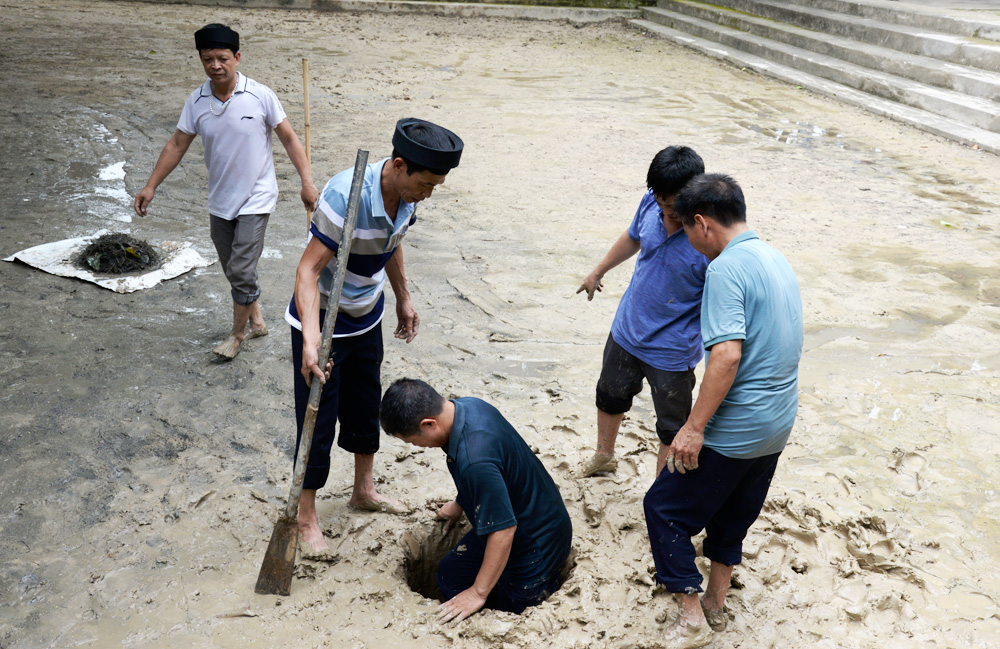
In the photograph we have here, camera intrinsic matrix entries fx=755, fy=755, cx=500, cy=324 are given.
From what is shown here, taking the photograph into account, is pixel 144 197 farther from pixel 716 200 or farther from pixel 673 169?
pixel 716 200

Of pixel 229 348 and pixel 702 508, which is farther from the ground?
pixel 702 508

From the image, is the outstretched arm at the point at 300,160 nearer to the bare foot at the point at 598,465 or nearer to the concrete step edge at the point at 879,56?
the bare foot at the point at 598,465

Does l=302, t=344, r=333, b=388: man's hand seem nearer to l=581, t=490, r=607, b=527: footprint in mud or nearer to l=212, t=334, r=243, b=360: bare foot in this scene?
l=581, t=490, r=607, b=527: footprint in mud

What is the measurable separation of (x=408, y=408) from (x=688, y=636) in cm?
120

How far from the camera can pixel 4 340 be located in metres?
4.14

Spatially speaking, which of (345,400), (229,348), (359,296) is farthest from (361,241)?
(229,348)

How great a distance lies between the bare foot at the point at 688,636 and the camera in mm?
2504

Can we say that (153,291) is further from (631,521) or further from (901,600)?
(901,600)

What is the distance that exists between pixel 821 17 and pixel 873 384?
1112 centimetres

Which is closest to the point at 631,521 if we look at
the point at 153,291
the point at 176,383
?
the point at 176,383

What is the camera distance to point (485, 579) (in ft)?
8.39

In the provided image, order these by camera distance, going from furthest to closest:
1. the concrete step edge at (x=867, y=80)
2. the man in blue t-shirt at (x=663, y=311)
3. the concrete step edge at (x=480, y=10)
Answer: the concrete step edge at (x=480, y=10)
the concrete step edge at (x=867, y=80)
the man in blue t-shirt at (x=663, y=311)

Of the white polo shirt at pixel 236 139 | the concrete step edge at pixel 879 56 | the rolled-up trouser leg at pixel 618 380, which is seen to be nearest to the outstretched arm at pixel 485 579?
the rolled-up trouser leg at pixel 618 380

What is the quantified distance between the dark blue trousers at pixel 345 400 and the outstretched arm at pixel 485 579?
2.38 ft
